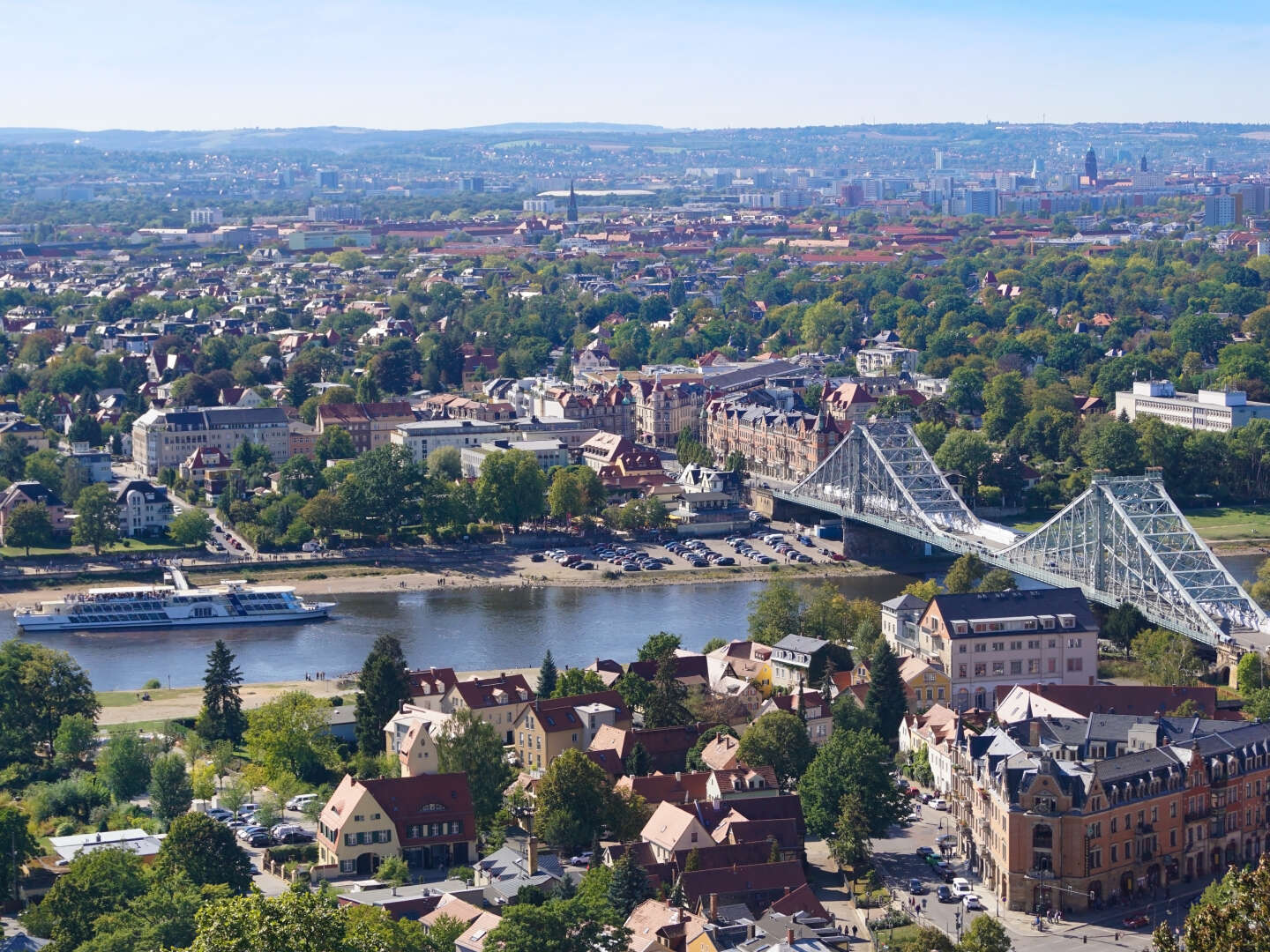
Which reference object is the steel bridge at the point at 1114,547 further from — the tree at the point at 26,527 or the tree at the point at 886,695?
the tree at the point at 26,527

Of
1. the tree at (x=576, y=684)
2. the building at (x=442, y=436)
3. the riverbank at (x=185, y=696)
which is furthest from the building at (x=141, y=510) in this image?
the tree at (x=576, y=684)

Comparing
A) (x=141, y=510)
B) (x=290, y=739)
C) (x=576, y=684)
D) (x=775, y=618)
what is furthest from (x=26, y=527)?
(x=290, y=739)

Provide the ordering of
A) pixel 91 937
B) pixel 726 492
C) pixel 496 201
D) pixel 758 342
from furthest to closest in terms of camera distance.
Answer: pixel 496 201 < pixel 758 342 < pixel 726 492 < pixel 91 937

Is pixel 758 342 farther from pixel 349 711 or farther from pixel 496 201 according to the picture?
pixel 496 201

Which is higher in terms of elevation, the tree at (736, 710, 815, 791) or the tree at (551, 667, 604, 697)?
the tree at (736, 710, 815, 791)

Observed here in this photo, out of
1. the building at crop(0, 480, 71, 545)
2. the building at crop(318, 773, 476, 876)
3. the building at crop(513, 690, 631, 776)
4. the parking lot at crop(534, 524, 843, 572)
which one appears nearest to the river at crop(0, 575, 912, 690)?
the parking lot at crop(534, 524, 843, 572)

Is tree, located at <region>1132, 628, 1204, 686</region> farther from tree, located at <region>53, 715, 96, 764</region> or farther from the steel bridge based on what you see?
tree, located at <region>53, 715, 96, 764</region>

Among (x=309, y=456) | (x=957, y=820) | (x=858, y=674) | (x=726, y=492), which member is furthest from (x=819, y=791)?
(x=309, y=456)
